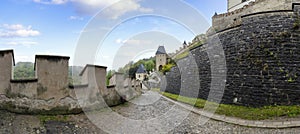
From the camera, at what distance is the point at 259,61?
9.05m

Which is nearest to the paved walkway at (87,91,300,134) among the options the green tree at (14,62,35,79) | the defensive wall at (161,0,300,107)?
the green tree at (14,62,35,79)

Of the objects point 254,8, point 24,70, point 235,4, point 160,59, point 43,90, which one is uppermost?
point 235,4

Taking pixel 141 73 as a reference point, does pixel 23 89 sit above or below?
below

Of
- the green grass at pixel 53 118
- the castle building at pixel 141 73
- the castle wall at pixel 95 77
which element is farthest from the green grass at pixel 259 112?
the castle building at pixel 141 73

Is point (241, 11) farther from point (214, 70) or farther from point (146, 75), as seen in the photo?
point (146, 75)

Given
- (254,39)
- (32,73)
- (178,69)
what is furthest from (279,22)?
(32,73)

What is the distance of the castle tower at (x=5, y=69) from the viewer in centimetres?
465

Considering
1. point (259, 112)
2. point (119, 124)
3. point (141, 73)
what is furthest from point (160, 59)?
point (119, 124)

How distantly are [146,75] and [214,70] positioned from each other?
31.7 meters

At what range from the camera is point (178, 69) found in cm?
1669

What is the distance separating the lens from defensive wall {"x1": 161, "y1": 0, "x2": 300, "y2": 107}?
8258 mm

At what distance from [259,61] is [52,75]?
7359 millimetres

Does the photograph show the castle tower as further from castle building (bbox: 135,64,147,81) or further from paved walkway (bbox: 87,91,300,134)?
castle building (bbox: 135,64,147,81)

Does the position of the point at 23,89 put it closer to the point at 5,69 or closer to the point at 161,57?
the point at 5,69
